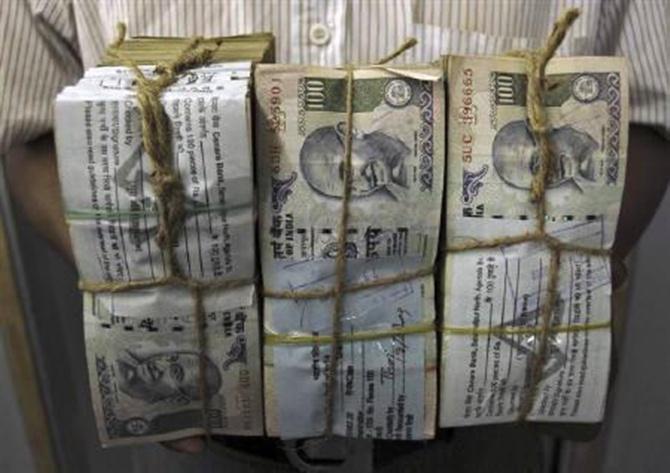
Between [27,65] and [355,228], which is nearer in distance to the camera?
[355,228]

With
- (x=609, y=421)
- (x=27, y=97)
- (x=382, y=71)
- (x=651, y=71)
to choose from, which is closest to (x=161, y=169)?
(x=382, y=71)

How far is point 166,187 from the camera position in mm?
470

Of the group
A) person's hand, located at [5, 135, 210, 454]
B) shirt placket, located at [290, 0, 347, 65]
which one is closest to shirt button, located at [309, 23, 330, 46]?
shirt placket, located at [290, 0, 347, 65]

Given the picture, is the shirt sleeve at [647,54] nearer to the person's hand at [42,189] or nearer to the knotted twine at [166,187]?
the knotted twine at [166,187]

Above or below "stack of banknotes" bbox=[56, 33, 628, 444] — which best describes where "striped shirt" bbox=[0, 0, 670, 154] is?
above

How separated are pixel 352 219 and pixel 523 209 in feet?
0.36

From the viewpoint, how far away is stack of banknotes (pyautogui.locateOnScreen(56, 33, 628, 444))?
1.57ft

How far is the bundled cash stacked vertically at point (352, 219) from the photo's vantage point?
0.50 metres

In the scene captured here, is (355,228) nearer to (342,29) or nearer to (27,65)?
(342,29)

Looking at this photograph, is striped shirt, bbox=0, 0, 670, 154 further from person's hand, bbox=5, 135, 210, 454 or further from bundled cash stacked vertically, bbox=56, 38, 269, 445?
bundled cash stacked vertically, bbox=56, 38, 269, 445

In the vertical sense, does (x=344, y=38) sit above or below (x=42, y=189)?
above

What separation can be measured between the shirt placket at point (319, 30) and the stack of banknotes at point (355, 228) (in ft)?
0.51

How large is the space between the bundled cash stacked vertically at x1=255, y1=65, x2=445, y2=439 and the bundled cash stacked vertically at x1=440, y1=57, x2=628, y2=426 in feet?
0.06

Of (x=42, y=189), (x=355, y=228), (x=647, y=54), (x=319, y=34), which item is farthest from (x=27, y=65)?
(x=647, y=54)
